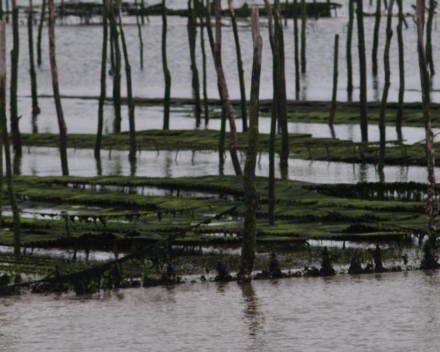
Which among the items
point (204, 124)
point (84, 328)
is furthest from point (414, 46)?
point (84, 328)

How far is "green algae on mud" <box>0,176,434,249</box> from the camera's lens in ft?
38.5

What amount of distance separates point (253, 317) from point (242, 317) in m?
0.14

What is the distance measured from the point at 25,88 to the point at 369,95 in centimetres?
2543

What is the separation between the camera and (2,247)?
12109mm

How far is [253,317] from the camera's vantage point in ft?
28.1

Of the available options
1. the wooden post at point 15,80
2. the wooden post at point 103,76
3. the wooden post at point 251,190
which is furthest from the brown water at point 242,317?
the wooden post at point 103,76

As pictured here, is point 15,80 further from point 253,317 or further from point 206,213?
point 253,317

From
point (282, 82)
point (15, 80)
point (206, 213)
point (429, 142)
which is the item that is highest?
A: point (15, 80)

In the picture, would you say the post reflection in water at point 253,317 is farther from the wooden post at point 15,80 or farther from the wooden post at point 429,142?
the wooden post at point 15,80

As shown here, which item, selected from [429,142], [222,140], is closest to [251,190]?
[429,142]

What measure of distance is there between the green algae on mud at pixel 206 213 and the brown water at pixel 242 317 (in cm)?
129

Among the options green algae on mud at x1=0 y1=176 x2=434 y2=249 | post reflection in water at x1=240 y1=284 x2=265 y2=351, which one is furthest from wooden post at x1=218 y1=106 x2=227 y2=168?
post reflection in water at x1=240 y1=284 x2=265 y2=351

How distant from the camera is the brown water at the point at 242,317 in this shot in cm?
754

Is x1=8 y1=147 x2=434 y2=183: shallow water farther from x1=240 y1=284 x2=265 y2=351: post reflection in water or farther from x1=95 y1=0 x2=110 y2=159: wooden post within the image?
x1=240 y1=284 x2=265 y2=351: post reflection in water
